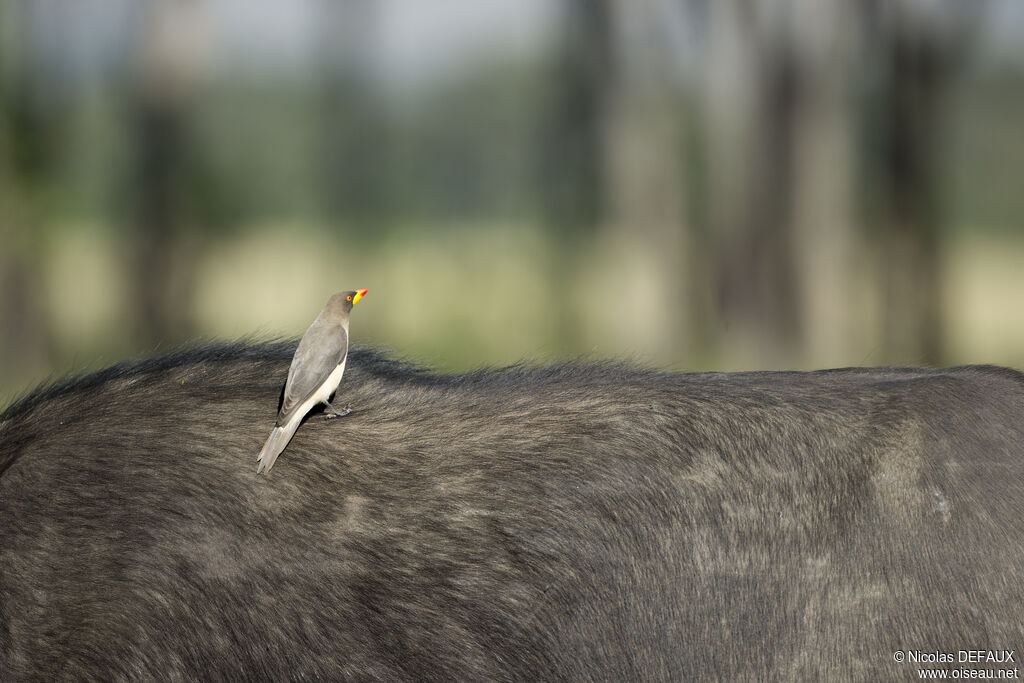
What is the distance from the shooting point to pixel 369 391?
2.91 m

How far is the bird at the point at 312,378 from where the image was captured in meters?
2.60

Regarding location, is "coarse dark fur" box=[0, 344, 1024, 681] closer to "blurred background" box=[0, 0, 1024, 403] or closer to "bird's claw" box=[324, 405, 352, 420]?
"bird's claw" box=[324, 405, 352, 420]

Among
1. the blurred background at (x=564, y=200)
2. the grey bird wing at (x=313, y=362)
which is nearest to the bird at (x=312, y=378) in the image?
the grey bird wing at (x=313, y=362)

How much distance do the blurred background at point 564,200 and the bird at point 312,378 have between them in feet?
19.4

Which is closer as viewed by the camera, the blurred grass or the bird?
the bird

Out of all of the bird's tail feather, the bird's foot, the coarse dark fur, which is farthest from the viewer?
the bird's foot

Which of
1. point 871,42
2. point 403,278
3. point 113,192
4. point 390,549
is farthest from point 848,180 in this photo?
point 390,549

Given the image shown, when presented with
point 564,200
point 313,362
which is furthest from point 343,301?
point 564,200

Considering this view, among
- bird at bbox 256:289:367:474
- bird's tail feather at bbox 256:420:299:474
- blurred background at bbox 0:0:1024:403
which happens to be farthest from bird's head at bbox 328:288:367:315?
blurred background at bbox 0:0:1024:403

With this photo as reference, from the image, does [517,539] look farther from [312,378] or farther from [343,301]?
[343,301]

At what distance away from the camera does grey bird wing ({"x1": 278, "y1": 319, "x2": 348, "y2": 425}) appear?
2.60m

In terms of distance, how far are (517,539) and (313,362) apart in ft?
2.05

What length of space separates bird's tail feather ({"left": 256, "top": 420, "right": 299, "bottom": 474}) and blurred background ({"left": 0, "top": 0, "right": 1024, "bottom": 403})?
6.07 meters

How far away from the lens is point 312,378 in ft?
8.59
